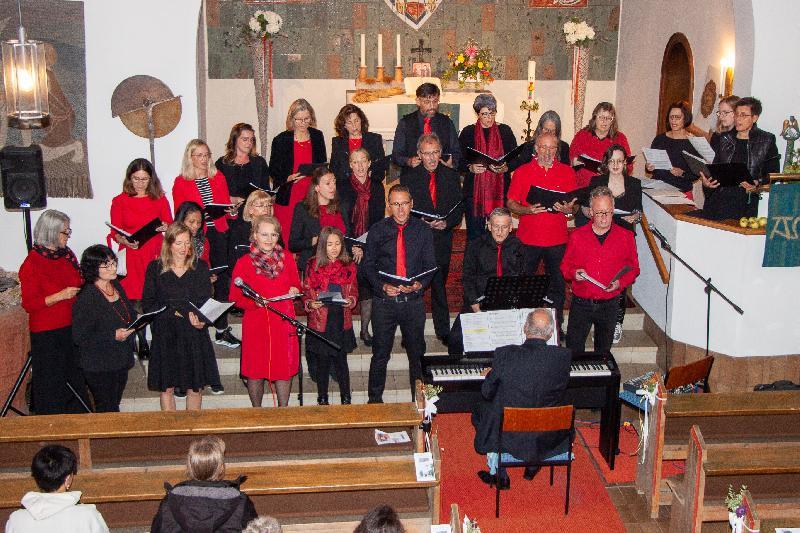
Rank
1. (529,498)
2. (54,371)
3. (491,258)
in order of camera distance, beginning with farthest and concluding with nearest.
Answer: (491,258) → (54,371) → (529,498)

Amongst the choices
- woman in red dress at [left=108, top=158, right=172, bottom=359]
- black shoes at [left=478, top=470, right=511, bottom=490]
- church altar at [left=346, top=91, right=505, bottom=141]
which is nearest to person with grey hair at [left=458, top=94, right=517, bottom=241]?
black shoes at [left=478, top=470, right=511, bottom=490]

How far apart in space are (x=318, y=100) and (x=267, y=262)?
21.2ft

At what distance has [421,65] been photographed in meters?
12.1

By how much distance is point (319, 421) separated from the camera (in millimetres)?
5520

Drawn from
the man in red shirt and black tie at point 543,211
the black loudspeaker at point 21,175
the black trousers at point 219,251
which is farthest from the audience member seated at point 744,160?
the black loudspeaker at point 21,175

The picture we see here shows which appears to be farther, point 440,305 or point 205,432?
point 440,305

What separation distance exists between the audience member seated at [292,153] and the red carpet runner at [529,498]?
235 centimetres

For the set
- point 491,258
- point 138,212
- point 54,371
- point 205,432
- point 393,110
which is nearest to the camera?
point 205,432

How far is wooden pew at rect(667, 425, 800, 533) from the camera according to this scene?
5.23m

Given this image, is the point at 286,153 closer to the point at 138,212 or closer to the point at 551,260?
the point at 138,212

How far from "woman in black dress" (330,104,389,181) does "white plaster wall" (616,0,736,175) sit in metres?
3.41

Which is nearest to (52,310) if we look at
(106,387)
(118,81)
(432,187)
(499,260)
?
(106,387)

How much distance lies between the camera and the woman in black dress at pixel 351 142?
25.2ft

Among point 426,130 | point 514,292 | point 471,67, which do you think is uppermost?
point 471,67
